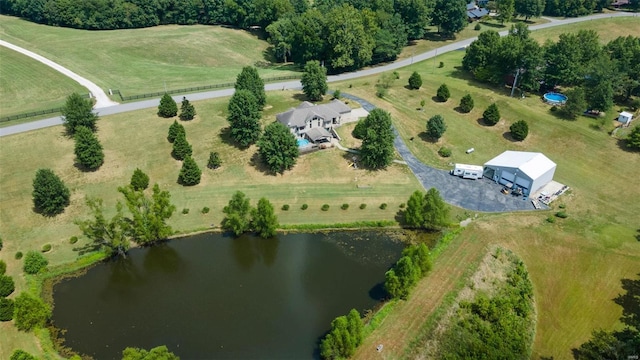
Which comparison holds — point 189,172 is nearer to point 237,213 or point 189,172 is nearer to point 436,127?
point 237,213

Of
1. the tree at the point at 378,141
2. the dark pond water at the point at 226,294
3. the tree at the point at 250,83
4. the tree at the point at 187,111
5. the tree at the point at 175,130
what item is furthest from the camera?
the tree at the point at 250,83

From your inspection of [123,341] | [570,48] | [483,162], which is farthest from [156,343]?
[570,48]

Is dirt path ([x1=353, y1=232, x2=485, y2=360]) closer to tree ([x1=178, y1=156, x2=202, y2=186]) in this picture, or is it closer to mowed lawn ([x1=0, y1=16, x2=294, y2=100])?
tree ([x1=178, y1=156, x2=202, y2=186])

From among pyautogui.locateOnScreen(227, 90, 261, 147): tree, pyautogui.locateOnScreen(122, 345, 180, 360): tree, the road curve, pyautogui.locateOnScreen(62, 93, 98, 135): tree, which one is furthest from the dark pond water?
the road curve

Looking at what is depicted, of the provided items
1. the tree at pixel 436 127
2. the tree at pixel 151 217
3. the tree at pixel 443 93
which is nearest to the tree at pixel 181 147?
the tree at pixel 151 217

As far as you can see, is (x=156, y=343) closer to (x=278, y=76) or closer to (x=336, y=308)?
(x=336, y=308)

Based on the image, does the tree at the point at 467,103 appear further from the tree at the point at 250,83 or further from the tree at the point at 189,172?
the tree at the point at 189,172

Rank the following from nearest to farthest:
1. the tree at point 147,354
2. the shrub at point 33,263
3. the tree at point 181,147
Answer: the tree at point 147,354 < the shrub at point 33,263 < the tree at point 181,147

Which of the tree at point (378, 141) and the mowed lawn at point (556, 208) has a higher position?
the tree at point (378, 141)
